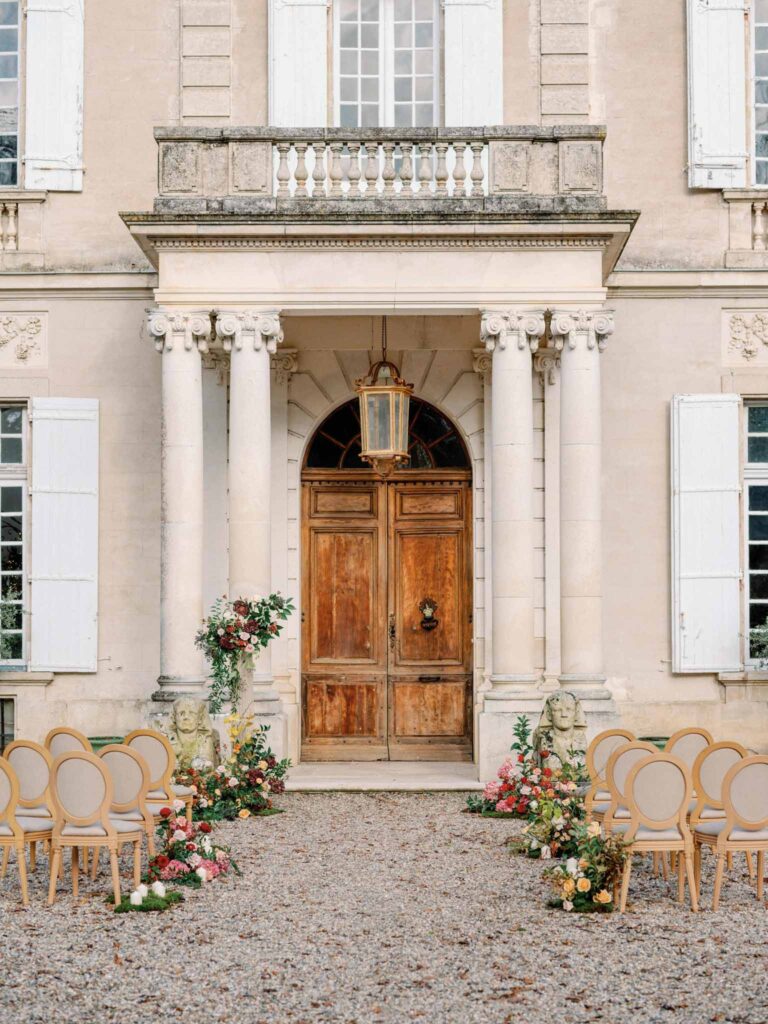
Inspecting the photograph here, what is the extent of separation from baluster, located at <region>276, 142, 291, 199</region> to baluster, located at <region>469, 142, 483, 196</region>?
1.37 metres

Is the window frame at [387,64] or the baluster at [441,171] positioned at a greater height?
the window frame at [387,64]

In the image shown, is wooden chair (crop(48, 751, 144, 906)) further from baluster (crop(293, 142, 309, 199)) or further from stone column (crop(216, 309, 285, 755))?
baluster (crop(293, 142, 309, 199))

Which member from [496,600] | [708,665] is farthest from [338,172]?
[708,665]

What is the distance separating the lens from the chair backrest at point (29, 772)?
730 centimetres

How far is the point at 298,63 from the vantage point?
11938mm

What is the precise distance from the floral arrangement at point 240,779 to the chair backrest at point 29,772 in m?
1.56

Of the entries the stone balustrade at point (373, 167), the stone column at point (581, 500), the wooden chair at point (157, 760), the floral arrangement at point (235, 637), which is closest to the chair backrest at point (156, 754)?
the wooden chair at point (157, 760)

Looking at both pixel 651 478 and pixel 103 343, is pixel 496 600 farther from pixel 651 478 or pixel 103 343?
pixel 103 343

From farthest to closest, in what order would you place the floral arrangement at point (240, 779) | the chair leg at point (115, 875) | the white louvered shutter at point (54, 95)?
the white louvered shutter at point (54, 95)
the floral arrangement at point (240, 779)
the chair leg at point (115, 875)

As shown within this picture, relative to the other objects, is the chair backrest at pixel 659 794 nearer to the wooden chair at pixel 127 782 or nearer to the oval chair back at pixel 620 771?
the oval chair back at pixel 620 771

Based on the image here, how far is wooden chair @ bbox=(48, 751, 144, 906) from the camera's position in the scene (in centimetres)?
673

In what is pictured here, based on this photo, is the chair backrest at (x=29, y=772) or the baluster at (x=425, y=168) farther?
the baluster at (x=425, y=168)

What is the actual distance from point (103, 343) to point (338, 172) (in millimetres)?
2759

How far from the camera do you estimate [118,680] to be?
39.0 feet
